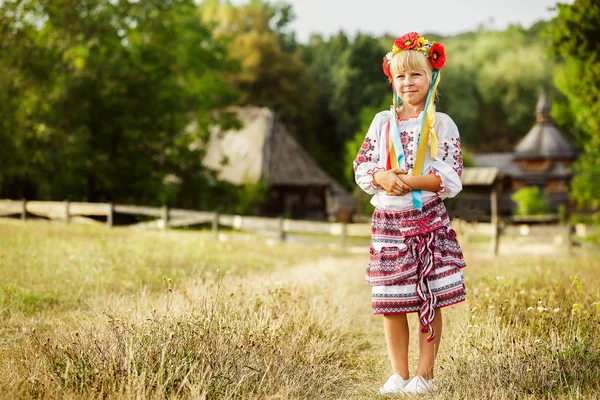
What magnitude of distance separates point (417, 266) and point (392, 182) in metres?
0.53

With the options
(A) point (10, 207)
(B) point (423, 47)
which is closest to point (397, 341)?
(B) point (423, 47)

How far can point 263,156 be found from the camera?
1300 inches

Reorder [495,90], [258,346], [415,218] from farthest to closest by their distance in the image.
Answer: [495,90], [258,346], [415,218]

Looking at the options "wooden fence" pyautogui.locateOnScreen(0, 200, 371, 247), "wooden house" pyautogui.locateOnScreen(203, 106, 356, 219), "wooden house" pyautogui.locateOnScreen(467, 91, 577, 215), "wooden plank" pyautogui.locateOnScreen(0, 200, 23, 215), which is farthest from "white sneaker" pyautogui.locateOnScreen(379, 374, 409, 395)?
"wooden house" pyautogui.locateOnScreen(467, 91, 577, 215)

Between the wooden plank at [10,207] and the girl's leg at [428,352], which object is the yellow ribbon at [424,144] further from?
the wooden plank at [10,207]

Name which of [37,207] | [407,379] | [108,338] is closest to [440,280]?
[407,379]

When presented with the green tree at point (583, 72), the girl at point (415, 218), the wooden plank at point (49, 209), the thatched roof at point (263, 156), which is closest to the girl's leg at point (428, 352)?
the girl at point (415, 218)

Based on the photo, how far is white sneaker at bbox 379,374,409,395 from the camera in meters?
3.97

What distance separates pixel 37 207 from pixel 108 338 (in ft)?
54.5

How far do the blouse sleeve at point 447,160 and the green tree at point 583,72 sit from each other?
855 centimetres

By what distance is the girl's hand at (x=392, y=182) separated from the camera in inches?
156

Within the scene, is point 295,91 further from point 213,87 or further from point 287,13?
point 213,87

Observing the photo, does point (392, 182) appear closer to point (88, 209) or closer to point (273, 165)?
point (88, 209)

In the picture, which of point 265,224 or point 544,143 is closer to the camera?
point 265,224
